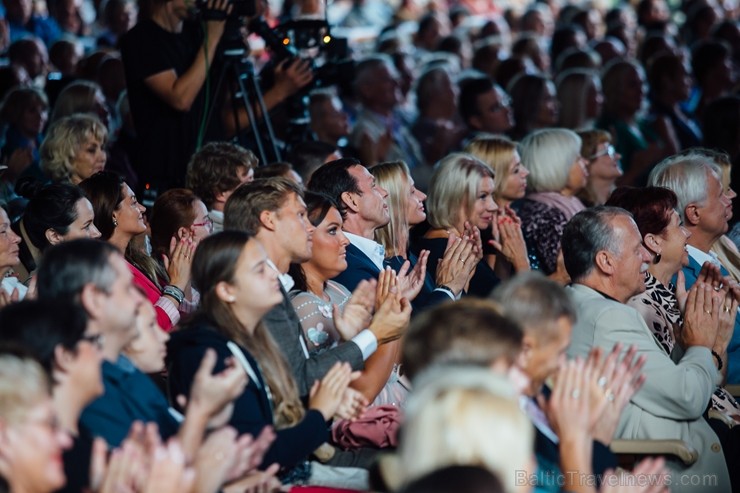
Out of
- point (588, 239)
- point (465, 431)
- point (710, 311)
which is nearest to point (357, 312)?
point (588, 239)

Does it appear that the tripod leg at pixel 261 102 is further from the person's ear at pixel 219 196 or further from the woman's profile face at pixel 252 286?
the woman's profile face at pixel 252 286

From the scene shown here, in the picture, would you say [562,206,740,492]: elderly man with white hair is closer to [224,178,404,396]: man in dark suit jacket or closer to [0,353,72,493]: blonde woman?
[224,178,404,396]: man in dark suit jacket

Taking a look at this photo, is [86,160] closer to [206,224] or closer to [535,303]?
[206,224]

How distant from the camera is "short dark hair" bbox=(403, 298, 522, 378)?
2.65 meters

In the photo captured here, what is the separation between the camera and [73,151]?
17.8 ft

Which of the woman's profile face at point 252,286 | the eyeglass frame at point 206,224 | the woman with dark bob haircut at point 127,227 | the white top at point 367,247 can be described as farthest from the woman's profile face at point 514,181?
the woman's profile face at point 252,286

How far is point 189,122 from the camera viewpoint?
5.84m

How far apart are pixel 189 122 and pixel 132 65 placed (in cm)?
40

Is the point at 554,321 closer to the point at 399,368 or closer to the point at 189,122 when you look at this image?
the point at 399,368

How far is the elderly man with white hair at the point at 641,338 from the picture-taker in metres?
3.90

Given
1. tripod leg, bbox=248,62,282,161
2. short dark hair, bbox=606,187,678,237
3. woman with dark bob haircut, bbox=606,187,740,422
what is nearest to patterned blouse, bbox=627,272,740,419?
woman with dark bob haircut, bbox=606,187,740,422

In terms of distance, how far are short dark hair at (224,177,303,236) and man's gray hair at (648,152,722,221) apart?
6.07 feet

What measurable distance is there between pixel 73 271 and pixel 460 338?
3.23 ft

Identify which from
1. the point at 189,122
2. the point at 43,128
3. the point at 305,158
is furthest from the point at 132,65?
the point at 43,128
